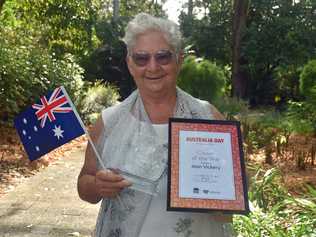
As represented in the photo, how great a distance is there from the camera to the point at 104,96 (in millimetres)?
15367

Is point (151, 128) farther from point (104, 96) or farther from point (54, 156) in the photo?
point (104, 96)

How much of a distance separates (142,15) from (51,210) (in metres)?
4.33

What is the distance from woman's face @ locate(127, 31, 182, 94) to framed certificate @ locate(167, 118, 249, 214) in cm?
18

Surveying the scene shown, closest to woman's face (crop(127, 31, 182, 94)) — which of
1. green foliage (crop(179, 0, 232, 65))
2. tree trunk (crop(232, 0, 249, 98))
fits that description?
tree trunk (crop(232, 0, 249, 98))

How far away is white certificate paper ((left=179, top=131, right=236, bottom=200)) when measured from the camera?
6.88 ft

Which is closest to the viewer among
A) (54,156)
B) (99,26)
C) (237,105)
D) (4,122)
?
(54,156)

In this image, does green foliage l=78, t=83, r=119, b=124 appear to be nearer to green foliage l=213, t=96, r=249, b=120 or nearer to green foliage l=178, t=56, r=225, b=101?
green foliage l=178, t=56, r=225, b=101

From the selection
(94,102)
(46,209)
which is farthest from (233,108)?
(46,209)

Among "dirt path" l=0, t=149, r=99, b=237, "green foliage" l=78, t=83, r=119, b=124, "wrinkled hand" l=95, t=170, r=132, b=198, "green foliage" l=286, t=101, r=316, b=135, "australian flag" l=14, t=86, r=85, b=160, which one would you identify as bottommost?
"green foliage" l=78, t=83, r=119, b=124

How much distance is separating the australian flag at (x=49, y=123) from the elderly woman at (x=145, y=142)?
0.19 metres

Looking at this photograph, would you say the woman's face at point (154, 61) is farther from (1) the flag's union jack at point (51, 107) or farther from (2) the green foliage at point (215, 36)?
Result: (2) the green foliage at point (215, 36)

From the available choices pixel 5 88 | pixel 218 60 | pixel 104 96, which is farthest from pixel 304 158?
pixel 218 60

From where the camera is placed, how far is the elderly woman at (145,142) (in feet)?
7.16

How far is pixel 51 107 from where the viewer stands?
8.05 feet
